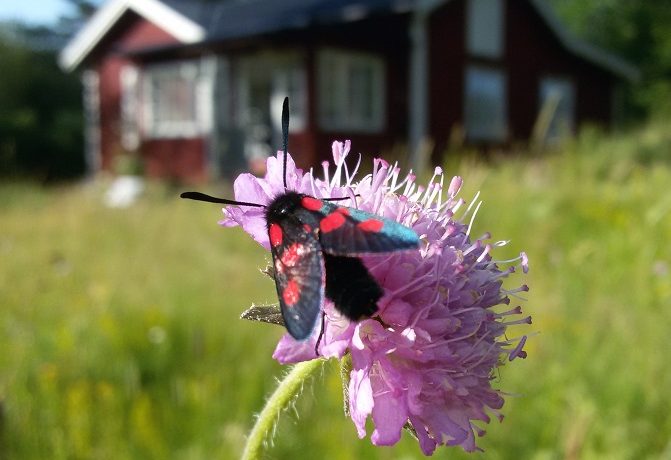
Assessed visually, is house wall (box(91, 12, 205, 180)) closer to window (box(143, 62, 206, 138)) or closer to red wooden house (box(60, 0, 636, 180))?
red wooden house (box(60, 0, 636, 180))

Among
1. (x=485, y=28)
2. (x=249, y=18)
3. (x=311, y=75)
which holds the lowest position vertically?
(x=311, y=75)

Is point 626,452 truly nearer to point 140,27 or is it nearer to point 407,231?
point 407,231

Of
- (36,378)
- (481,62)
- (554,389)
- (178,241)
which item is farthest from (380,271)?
(481,62)

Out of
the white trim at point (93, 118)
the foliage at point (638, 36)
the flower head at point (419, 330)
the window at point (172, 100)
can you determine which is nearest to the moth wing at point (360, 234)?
the flower head at point (419, 330)

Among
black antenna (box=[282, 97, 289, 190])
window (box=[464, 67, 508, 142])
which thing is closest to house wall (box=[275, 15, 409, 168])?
window (box=[464, 67, 508, 142])

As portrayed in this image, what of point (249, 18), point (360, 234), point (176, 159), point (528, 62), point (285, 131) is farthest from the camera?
point (528, 62)

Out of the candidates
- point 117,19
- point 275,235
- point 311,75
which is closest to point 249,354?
point 275,235

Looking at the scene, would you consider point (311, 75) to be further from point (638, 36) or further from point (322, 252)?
point (638, 36)
